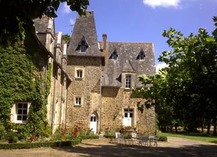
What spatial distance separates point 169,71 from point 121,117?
21.5 meters

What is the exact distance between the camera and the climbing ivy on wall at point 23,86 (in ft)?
74.0

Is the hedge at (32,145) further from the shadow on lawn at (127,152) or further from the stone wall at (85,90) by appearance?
the stone wall at (85,90)

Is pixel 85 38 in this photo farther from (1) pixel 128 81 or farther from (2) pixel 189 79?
(2) pixel 189 79

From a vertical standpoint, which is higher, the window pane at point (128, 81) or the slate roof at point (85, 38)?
the slate roof at point (85, 38)

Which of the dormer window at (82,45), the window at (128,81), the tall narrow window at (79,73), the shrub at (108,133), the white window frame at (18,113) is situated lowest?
the shrub at (108,133)

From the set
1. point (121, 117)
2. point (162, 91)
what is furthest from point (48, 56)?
point (121, 117)

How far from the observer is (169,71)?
55.5 ft

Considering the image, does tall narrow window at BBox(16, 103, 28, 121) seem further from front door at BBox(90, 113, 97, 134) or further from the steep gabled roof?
the steep gabled roof

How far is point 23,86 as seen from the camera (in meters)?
23.0

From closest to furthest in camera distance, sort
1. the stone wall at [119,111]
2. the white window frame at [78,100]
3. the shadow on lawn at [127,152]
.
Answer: the shadow on lawn at [127,152], the white window frame at [78,100], the stone wall at [119,111]

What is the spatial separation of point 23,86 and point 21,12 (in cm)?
1769

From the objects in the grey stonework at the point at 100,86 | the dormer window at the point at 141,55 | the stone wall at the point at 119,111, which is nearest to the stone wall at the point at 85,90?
the grey stonework at the point at 100,86

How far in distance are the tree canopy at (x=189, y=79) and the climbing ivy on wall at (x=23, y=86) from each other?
307 inches

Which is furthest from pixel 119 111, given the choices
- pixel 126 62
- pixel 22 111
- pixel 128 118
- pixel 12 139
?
pixel 12 139
